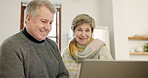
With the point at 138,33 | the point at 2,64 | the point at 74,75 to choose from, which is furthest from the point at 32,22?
the point at 138,33

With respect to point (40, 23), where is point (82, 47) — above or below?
below

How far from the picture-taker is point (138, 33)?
364cm

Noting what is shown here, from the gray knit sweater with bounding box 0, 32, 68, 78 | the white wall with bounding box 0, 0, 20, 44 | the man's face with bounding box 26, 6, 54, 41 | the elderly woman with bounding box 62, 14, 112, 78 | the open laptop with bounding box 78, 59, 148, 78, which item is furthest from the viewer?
the white wall with bounding box 0, 0, 20, 44

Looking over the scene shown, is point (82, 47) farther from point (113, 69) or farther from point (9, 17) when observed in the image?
point (9, 17)

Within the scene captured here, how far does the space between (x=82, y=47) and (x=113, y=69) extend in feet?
2.20

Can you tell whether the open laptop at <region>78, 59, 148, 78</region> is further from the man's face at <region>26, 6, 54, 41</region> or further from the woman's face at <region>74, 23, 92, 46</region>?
the woman's face at <region>74, 23, 92, 46</region>

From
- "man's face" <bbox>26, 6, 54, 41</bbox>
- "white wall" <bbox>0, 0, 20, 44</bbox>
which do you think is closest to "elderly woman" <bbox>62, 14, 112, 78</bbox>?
"man's face" <bbox>26, 6, 54, 41</bbox>

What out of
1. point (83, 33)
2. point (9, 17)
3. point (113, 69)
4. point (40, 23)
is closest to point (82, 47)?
point (83, 33)

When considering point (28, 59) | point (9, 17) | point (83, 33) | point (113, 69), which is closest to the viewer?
point (113, 69)

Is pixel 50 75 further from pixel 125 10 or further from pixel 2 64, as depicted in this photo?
pixel 125 10

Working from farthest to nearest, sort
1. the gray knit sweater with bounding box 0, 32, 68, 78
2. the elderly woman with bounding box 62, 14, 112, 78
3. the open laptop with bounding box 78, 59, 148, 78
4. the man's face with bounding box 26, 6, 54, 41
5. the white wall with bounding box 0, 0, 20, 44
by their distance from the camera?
1. the white wall with bounding box 0, 0, 20, 44
2. the elderly woman with bounding box 62, 14, 112, 78
3. the man's face with bounding box 26, 6, 54, 41
4. the gray knit sweater with bounding box 0, 32, 68, 78
5. the open laptop with bounding box 78, 59, 148, 78

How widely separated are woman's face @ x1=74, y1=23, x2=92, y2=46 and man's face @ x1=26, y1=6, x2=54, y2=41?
34cm

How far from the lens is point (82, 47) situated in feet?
4.21

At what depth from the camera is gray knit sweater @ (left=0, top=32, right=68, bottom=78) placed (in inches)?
31.4
